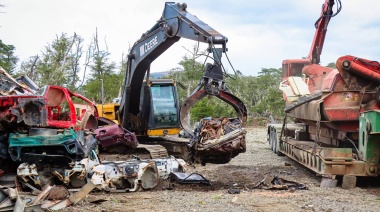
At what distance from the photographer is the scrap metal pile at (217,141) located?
39.9ft

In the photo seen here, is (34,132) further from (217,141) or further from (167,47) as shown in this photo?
(217,141)

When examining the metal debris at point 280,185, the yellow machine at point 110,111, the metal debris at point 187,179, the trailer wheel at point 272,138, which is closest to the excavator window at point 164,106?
the yellow machine at point 110,111

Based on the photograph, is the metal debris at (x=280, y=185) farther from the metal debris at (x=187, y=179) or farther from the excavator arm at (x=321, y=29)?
the excavator arm at (x=321, y=29)

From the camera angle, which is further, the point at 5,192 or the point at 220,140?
the point at 220,140

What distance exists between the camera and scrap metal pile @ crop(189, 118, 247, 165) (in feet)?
39.9

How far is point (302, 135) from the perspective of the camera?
16016 mm

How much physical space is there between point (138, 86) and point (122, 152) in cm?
191

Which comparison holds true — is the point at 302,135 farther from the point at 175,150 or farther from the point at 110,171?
the point at 110,171

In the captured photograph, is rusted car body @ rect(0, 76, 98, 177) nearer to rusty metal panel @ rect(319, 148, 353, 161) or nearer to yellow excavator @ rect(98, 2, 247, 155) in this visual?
yellow excavator @ rect(98, 2, 247, 155)

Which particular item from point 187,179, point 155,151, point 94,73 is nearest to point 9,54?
point 94,73


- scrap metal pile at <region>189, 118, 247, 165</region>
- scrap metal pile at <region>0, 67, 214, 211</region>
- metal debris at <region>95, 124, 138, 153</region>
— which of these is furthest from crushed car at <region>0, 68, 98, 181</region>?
scrap metal pile at <region>189, 118, 247, 165</region>

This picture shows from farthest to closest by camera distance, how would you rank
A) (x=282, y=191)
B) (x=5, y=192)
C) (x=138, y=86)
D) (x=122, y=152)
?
(x=138, y=86)
(x=122, y=152)
(x=282, y=191)
(x=5, y=192)

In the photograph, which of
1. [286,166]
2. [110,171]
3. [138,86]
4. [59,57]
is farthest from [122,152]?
[59,57]

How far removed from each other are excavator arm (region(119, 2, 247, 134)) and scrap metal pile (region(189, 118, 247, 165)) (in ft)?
2.83
